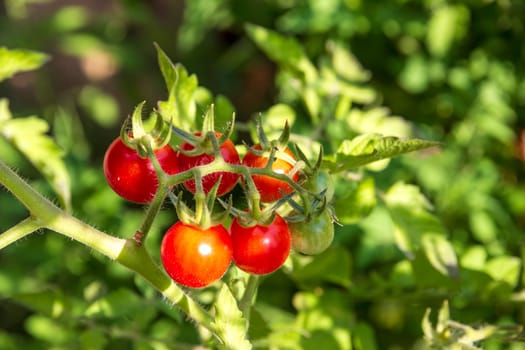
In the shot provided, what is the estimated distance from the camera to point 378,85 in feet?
8.44

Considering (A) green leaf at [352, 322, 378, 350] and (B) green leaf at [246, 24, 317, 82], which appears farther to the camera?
(B) green leaf at [246, 24, 317, 82]

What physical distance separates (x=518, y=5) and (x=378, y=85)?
0.51 metres

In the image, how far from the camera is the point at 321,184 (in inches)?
44.7

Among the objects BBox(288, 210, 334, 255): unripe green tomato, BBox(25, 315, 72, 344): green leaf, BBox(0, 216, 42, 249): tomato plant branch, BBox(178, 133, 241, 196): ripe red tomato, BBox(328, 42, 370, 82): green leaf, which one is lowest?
BBox(25, 315, 72, 344): green leaf

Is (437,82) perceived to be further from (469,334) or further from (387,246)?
(469,334)

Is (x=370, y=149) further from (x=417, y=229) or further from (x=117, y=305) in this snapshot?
(x=117, y=305)

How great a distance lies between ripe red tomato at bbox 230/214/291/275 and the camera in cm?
106

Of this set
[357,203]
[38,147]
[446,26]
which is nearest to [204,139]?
[357,203]

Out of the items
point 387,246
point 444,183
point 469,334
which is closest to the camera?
point 469,334

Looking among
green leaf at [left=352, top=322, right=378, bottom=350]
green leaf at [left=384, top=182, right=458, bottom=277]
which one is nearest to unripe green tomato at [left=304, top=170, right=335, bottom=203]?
green leaf at [left=384, top=182, right=458, bottom=277]

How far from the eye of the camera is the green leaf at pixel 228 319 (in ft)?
3.57

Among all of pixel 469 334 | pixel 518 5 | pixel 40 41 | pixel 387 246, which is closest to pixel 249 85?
pixel 40 41

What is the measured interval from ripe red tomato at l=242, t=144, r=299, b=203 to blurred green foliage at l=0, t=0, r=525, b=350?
0.92 feet

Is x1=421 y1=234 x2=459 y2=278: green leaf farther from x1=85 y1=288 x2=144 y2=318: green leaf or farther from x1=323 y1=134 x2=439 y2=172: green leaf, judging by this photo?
x1=85 y1=288 x2=144 y2=318: green leaf
